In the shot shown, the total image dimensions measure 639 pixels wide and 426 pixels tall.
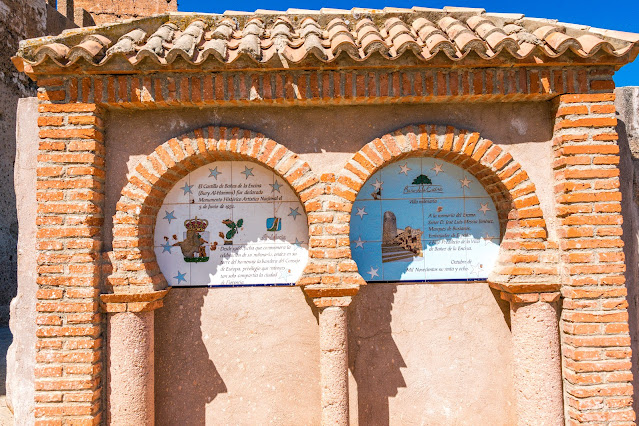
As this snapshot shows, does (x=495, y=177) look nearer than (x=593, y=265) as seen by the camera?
No

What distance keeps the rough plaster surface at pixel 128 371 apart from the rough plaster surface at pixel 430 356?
1.80 meters

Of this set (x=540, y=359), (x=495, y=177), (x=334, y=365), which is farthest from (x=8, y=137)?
(x=540, y=359)

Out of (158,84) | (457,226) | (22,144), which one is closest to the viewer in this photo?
(158,84)

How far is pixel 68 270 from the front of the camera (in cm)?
326

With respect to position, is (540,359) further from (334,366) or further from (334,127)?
(334,127)

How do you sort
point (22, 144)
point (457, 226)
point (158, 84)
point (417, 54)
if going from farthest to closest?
point (457, 226) → point (22, 144) → point (158, 84) → point (417, 54)

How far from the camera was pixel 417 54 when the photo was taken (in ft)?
10.1

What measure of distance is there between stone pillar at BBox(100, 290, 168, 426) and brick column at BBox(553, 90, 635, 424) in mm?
3519

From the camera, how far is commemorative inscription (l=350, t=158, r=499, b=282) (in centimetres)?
373

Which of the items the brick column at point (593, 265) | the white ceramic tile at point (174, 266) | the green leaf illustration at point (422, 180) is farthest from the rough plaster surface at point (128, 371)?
the brick column at point (593, 265)

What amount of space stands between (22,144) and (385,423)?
4108 millimetres

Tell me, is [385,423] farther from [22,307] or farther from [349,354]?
[22,307]

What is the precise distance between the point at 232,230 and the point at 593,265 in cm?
311

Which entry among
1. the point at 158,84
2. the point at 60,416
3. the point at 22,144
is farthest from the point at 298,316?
the point at 22,144
